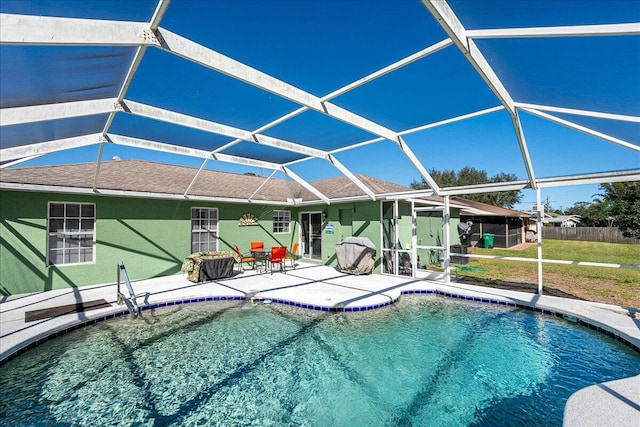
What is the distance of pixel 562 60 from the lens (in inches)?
134

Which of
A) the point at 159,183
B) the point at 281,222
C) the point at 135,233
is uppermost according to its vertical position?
the point at 159,183

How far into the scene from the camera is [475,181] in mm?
44094

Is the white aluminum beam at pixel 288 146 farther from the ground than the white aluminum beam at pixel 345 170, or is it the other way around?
the white aluminum beam at pixel 288 146

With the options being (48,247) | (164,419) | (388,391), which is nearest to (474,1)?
(388,391)

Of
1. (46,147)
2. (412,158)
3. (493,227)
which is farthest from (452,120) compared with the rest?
(493,227)

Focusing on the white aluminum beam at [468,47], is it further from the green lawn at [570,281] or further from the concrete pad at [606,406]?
the green lawn at [570,281]

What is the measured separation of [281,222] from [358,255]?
17.9 ft

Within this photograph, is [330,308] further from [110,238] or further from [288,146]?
[110,238]

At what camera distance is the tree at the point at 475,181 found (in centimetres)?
4194

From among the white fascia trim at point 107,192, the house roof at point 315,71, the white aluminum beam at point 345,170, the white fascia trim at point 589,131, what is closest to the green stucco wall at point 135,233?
the white fascia trim at point 107,192

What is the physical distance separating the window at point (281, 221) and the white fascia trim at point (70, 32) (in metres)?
11.3

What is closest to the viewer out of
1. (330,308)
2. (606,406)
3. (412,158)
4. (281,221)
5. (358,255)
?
(606,406)

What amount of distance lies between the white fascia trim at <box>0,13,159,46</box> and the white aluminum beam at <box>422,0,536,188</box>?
2930mm

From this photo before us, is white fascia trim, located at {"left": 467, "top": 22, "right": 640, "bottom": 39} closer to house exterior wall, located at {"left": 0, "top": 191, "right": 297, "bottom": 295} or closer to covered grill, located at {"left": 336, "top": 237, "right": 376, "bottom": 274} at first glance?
covered grill, located at {"left": 336, "top": 237, "right": 376, "bottom": 274}
